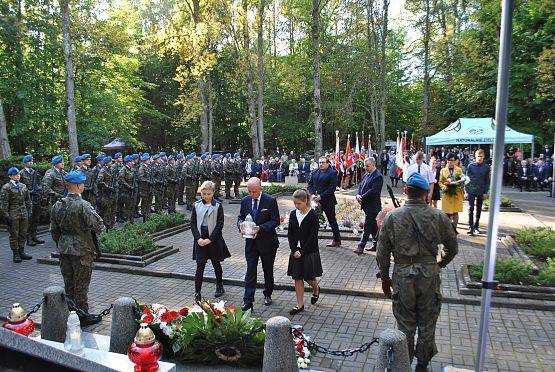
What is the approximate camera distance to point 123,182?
586 inches

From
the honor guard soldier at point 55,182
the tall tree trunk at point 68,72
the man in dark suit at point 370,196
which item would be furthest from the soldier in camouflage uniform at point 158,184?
the man in dark suit at point 370,196

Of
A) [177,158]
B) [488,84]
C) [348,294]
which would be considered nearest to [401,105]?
[488,84]

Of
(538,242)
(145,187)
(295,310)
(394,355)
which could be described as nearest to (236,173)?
(145,187)

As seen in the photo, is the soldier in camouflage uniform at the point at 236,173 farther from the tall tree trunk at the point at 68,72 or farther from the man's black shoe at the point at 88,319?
the man's black shoe at the point at 88,319

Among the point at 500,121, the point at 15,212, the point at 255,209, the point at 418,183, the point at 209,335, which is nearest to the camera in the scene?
the point at 500,121

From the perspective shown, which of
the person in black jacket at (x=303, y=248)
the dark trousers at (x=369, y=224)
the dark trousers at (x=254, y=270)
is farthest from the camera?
the dark trousers at (x=369, y=224)

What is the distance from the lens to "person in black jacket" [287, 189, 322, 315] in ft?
22.7

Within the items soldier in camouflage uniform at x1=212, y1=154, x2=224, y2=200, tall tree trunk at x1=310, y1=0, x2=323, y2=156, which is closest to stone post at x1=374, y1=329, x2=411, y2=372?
tall tree trunk at x1=310, y1=0, x2=323, y2=156

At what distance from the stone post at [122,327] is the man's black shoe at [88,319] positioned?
5.06 ft

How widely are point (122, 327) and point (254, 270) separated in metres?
2.32

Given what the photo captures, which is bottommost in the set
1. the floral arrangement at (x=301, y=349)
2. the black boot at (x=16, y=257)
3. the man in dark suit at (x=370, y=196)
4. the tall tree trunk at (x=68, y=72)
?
the black boot at (x=16, y=257)

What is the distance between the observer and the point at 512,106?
93.4 feet

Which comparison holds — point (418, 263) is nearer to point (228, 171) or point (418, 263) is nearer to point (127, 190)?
point (127, 190)

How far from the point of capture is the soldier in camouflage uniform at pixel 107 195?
1388cm
